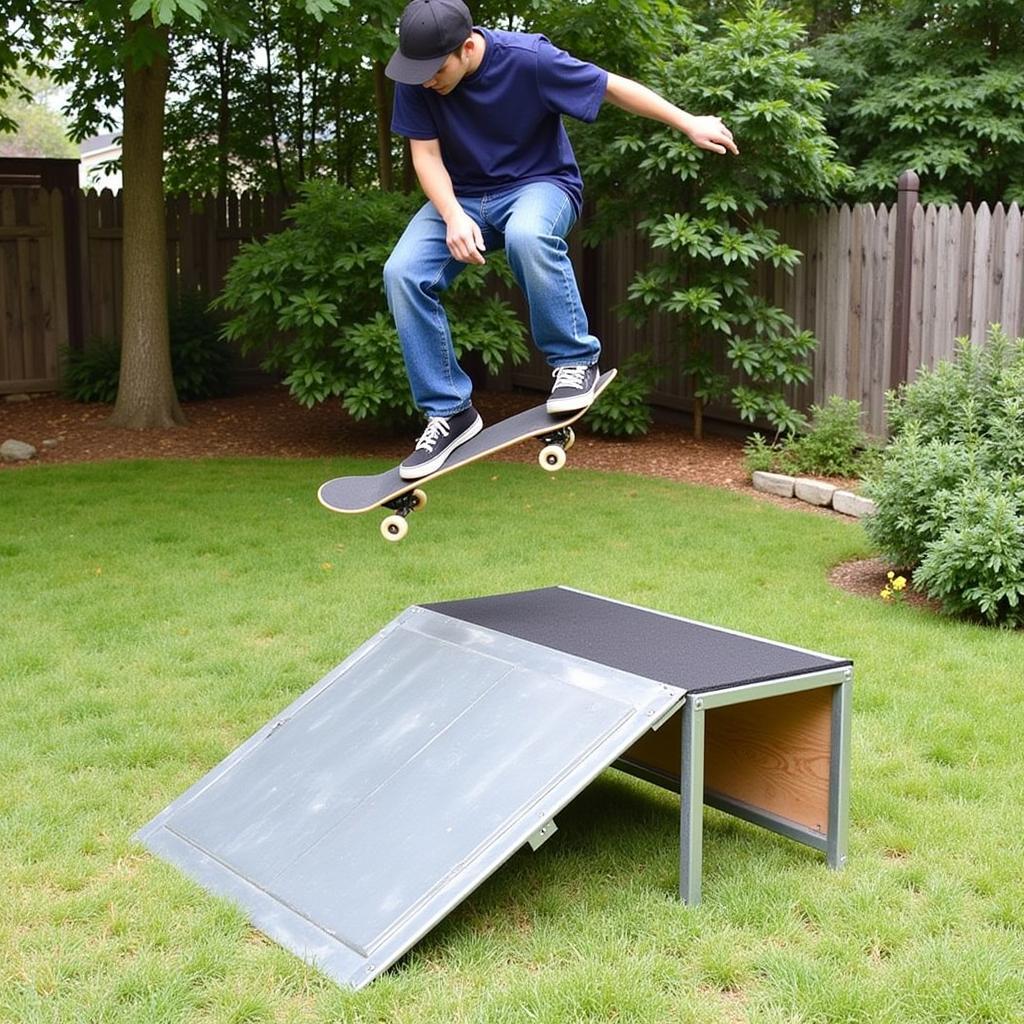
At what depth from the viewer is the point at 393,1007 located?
3.23 metres

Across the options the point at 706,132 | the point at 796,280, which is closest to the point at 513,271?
the point at 706,132

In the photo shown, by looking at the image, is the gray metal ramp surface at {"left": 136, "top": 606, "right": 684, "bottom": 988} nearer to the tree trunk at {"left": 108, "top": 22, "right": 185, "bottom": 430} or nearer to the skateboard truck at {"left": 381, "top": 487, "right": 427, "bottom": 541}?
the skateboard truck at {"left": 381, "top": 487, "right": 427, "bottom": 541}

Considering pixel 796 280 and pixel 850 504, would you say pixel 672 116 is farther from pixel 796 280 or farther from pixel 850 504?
pixel 796 280

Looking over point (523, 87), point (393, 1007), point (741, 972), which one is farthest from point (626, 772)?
point (523, 87)

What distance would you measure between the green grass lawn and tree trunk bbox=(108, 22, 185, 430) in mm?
2958

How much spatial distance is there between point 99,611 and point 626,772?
10.3 ft

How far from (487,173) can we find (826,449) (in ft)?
18.6

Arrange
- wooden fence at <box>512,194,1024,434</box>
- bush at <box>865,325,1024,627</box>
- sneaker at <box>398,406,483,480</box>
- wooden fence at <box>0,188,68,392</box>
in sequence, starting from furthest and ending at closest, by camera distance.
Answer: wooden fence at <box>0,188,68,392</box> → wooden fence at <box>512,194,1024,434</box> → bush at <box>865,325,1024,627</box> → sneaker at <box>398,406,483,480</box>

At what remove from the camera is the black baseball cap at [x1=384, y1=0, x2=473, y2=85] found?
4.21 m

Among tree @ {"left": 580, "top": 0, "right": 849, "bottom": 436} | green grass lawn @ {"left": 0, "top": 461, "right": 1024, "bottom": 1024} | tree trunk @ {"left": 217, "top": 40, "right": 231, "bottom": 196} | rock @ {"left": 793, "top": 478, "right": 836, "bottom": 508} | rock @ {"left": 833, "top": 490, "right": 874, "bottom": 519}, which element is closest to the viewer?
green grass lawn @ {"left": 0, "top": 461, "right": 1024, "bottom": 1024}

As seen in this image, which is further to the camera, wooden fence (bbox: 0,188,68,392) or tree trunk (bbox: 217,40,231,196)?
tree trunk (bbox: 217,40,231,196)

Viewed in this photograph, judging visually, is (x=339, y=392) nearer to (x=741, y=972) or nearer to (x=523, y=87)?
(x=523, y=87)

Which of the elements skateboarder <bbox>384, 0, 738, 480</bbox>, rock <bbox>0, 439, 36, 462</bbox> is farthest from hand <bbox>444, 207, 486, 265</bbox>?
rock <bbox>0, 439, 36, 462</bbox>

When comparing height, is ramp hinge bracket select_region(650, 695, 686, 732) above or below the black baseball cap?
below
